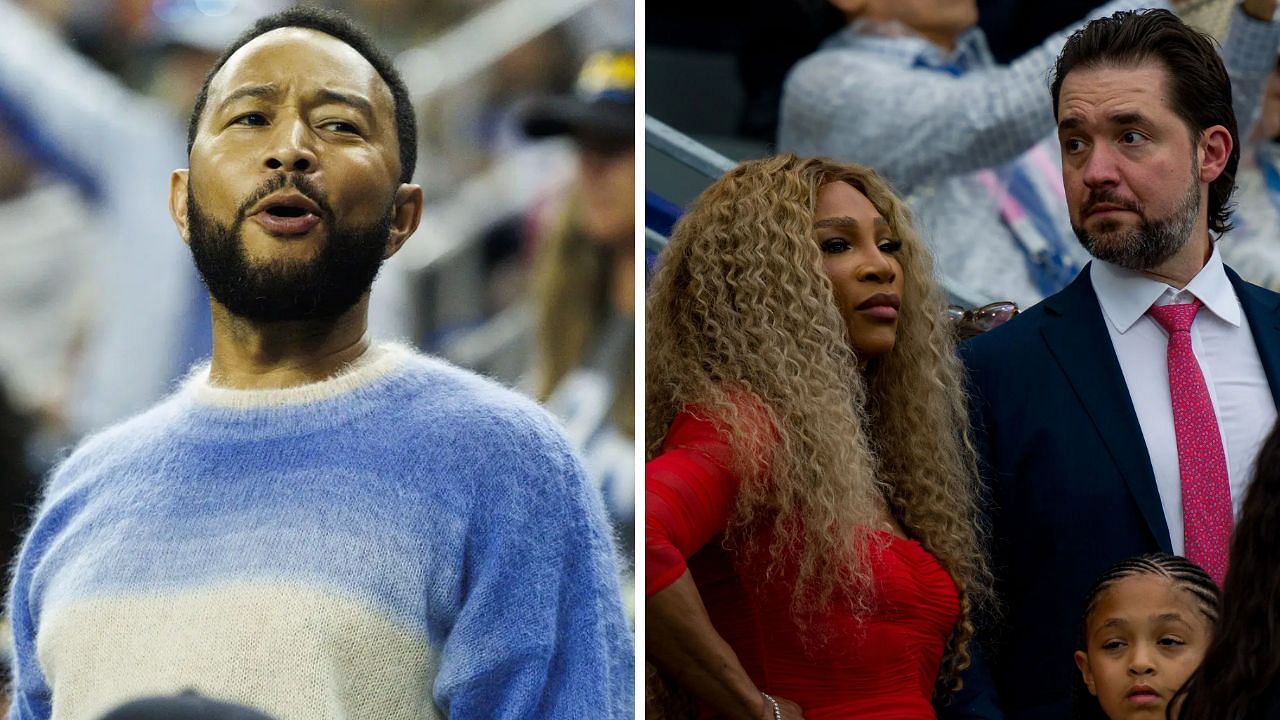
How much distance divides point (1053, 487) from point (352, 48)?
4.52 feet

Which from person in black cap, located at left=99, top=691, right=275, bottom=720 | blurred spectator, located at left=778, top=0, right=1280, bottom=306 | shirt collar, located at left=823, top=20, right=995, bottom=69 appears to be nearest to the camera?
person in black cap, located at left=99, top=691, right=275, bottom=720

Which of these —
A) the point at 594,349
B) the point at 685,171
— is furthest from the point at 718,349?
the point at 685,171

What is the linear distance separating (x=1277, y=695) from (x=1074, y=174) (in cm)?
135

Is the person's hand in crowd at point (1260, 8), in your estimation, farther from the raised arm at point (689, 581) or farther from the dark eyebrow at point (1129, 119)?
the raised arm at point (689, 581)

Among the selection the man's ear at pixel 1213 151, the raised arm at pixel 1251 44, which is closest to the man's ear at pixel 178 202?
the man's ear at pixel 1213 151

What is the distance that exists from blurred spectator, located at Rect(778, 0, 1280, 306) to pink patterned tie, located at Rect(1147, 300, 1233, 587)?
1.32 meters

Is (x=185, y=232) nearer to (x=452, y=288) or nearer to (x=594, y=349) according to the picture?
(x=452, y=288)

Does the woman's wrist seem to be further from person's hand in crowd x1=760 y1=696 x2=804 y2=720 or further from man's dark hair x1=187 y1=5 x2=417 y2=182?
man's dark hair x1=187 y1=5 x2=417 y2=182

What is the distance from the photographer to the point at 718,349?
323 cm

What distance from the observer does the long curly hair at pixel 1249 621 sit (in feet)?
7.98

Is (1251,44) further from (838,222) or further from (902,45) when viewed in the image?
(838,222)

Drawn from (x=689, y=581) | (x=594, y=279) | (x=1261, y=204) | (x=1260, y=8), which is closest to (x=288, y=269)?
(x=594, y=279)

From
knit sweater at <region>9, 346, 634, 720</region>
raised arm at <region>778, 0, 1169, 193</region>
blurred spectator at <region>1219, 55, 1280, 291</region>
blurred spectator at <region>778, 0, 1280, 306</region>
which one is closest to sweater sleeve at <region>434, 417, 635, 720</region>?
knit sweater at <region>9, 346, 634, 720</region>

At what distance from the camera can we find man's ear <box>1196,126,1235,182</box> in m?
3.57
